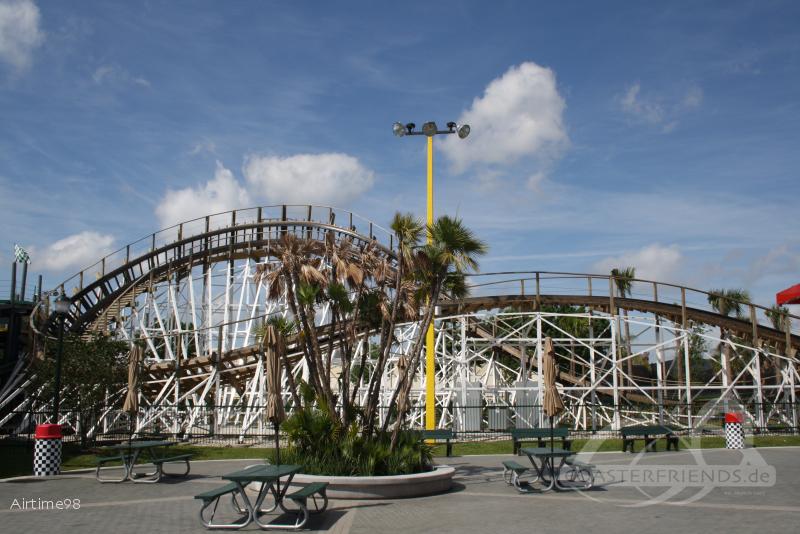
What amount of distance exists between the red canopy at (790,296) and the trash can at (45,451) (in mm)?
15554

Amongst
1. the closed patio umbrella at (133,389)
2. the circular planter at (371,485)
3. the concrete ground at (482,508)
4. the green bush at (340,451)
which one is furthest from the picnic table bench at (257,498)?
the closed patio umbrella at (133,389)

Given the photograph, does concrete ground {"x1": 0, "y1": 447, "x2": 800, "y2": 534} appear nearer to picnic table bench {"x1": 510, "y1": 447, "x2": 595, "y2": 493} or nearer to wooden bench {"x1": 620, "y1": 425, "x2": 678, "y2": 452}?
picnic table bench {"x1": 510, "y1": 447, "x2": 595, "y2": 493}

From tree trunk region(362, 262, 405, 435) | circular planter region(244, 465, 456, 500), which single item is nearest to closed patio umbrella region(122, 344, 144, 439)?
tree trunk region(362, 262, 405, 435)

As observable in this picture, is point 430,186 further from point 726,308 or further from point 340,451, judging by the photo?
point 726,308

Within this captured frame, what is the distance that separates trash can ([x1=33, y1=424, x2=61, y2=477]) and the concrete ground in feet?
2.11

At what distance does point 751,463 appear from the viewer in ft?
52.2

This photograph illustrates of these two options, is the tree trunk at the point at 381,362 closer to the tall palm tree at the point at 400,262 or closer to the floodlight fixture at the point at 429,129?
the tall palm tree at the point at 400,262

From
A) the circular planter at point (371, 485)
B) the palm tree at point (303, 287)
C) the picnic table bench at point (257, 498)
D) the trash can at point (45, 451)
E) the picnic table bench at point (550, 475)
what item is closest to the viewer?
the picnic table bench at point (257, 498)

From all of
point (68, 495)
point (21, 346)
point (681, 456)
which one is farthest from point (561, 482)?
point (21, 346)

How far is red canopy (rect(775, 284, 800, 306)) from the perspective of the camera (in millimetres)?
13070

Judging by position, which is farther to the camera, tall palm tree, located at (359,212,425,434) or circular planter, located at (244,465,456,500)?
tall palm tree, located at (359,212,425,434)

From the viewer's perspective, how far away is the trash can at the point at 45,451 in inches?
593

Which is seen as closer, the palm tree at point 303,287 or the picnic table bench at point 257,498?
the picnic table bench at point 257,498

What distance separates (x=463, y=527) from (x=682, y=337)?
2004 centimetres
